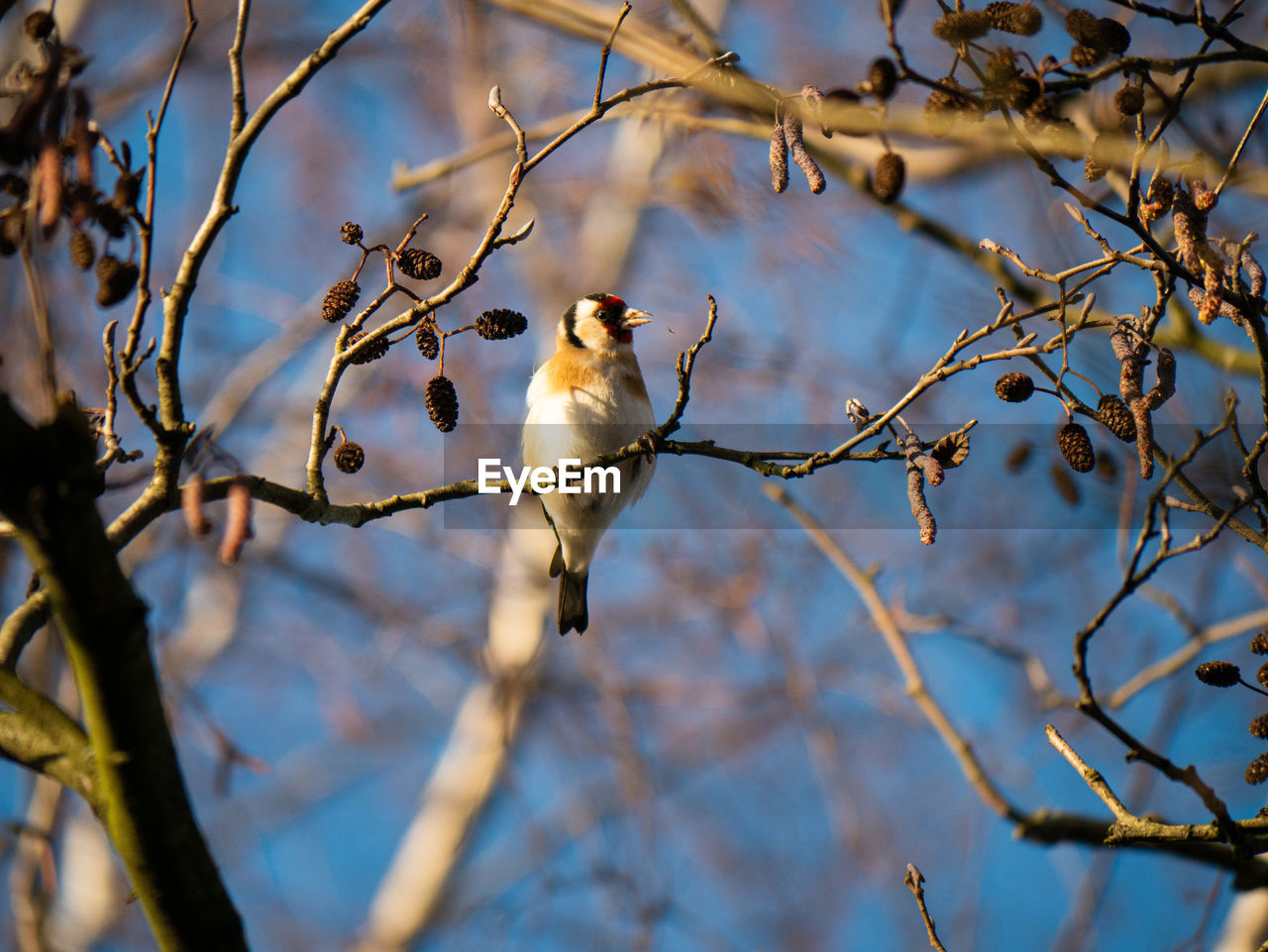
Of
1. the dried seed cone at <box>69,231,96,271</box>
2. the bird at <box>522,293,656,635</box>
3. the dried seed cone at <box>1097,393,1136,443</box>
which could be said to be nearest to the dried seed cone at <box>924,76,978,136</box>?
the dried seed cone at <box>1097,393,1136,443</box>

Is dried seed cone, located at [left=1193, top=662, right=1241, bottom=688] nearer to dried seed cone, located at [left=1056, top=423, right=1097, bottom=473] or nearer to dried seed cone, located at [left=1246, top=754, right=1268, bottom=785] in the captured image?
dried seed cone, located at [left=1246, top=754, right=1268, bottom=785]

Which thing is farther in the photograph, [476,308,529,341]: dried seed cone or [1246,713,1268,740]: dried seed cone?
[476,308,529,341]: dried seed cone

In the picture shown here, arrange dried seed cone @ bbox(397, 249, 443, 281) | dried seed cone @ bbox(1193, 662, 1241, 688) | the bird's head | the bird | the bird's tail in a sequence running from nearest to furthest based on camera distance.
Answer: dried seed cone @ bbox(1193, 662, 1241, 688) < dried seed cone @ bbox(397, 249, 443, 281) < the bird < the bird's head < the bird's tail

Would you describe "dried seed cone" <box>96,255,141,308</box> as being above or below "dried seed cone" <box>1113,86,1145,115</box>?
below

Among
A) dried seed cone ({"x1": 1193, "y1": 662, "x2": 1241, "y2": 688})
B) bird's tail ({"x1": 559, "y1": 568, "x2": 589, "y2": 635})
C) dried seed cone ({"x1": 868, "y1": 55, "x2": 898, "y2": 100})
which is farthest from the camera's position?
bird's tail ({"x1": 559, "y1": 568, "x2": 589, "y2": 635})

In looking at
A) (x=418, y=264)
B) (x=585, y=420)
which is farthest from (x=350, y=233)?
(x=585, y=420)

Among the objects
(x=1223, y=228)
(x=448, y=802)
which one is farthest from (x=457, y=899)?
(x=1223, y=228)

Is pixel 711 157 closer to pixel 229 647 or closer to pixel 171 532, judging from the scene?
pixel 171 532

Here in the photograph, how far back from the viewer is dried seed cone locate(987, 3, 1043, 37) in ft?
5.31

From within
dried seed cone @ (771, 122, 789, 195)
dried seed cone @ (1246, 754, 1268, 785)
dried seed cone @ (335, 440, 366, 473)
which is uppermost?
dried seed cone @ (771, 122, 789, 195)

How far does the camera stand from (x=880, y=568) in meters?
3.33

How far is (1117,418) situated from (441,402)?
48.6 inches

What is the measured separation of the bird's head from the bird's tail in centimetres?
95

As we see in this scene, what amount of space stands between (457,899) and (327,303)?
19.0 feet
